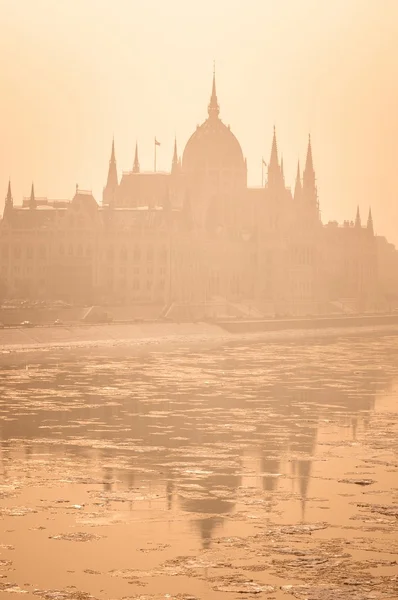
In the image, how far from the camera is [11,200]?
113 m

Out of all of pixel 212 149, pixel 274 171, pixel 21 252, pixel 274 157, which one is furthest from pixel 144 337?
pixel 274 171

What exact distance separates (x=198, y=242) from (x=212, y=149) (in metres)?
18.2

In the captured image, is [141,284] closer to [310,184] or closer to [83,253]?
[83,253]

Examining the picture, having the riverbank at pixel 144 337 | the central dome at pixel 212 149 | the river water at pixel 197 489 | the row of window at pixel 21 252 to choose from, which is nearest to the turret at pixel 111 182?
the central dome at pixel 212 149

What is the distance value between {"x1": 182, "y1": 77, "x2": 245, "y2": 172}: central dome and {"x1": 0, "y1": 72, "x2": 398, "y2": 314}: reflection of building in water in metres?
0.11

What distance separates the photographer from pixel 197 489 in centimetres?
2862

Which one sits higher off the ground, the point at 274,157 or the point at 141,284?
the point at 274,157

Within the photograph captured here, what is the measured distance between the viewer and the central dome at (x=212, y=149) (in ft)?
441

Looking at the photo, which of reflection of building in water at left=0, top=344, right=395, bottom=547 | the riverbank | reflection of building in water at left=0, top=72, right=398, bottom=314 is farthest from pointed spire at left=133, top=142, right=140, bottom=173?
reflection of building in water at left=0, top=344, right=395, bottom=547

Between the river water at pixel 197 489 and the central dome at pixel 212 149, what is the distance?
82052 mm

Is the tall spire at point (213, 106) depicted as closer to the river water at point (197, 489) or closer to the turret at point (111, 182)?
the turret at point (111, 182)

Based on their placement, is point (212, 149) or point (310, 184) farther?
point (310, 184)

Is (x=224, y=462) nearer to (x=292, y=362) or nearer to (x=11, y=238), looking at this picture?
(x=292, y=362)

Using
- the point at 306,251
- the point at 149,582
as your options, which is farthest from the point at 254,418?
the point at 306,251
